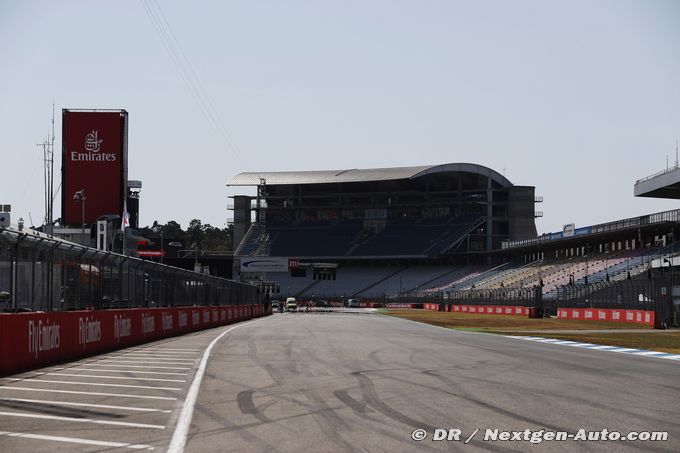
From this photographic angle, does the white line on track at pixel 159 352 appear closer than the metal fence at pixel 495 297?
Yes

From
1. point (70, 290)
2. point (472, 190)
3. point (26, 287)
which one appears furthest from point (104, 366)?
point (472, 190)

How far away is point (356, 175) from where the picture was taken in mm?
132000

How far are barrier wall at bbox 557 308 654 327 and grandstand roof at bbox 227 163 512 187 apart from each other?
6370 cm

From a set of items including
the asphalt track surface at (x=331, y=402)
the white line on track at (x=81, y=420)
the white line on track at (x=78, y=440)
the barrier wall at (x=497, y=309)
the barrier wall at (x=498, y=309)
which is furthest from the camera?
the barrier wall at (x=497, y=309)

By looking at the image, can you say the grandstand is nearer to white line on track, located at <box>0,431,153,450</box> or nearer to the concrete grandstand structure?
Result: the concrete grandstand structure

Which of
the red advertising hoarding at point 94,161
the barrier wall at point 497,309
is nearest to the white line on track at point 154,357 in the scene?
the red advertising hoarding at point 94,161

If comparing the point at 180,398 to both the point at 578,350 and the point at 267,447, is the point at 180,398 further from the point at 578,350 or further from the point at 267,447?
the point at 578,350

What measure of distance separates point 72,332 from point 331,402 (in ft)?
33.4

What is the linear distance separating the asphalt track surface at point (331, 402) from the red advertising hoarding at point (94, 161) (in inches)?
1722

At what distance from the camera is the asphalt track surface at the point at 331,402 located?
803 centimetres

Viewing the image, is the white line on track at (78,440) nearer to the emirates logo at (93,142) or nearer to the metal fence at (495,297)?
the emirates logo at (93,142)

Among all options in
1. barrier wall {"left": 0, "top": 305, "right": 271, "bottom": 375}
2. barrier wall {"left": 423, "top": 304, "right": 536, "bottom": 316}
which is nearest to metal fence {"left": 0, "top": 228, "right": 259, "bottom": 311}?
barrier wall {"left": 0, "top": 305, "right": 271, "bottom": 375}

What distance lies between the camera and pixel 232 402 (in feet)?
35.6

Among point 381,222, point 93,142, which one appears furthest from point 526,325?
point 381,222
